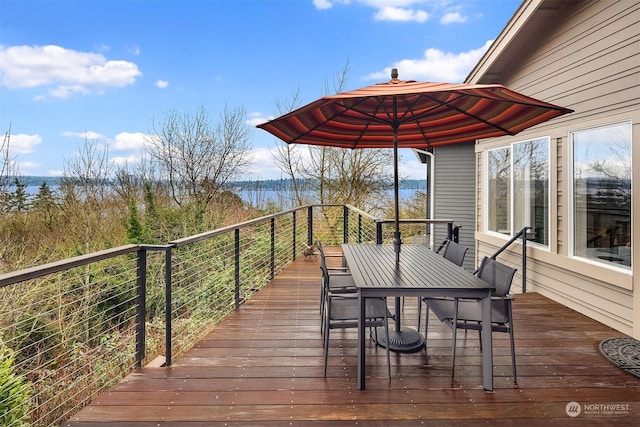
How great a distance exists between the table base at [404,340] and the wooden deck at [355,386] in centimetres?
6

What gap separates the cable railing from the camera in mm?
2517

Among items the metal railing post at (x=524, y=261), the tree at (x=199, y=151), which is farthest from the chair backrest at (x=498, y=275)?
the tree at (x=199, y=151)

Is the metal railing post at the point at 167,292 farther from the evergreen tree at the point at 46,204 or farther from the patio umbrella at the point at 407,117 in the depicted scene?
the evergreen tree at the point at 46,204

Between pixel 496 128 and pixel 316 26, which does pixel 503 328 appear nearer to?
pixel 496 128

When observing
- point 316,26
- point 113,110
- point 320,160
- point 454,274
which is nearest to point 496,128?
point 454,274

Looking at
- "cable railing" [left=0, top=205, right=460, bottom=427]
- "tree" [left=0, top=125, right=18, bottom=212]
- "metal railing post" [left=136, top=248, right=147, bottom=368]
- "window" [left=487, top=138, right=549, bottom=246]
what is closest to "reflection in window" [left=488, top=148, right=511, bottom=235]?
"window" [left=487, top=138, right=549, bottom=246]

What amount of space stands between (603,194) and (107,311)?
7.26 metres

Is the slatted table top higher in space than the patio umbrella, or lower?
lower

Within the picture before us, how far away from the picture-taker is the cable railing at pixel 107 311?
99.1 inches

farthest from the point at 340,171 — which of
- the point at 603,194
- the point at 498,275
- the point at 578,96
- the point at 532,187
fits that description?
the point at 498,275

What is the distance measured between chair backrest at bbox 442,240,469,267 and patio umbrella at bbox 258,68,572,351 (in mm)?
526

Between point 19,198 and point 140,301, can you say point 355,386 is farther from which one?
point 19,198

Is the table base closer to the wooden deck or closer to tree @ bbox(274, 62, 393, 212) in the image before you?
the wooden deck

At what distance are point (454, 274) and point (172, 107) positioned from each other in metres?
12.8
